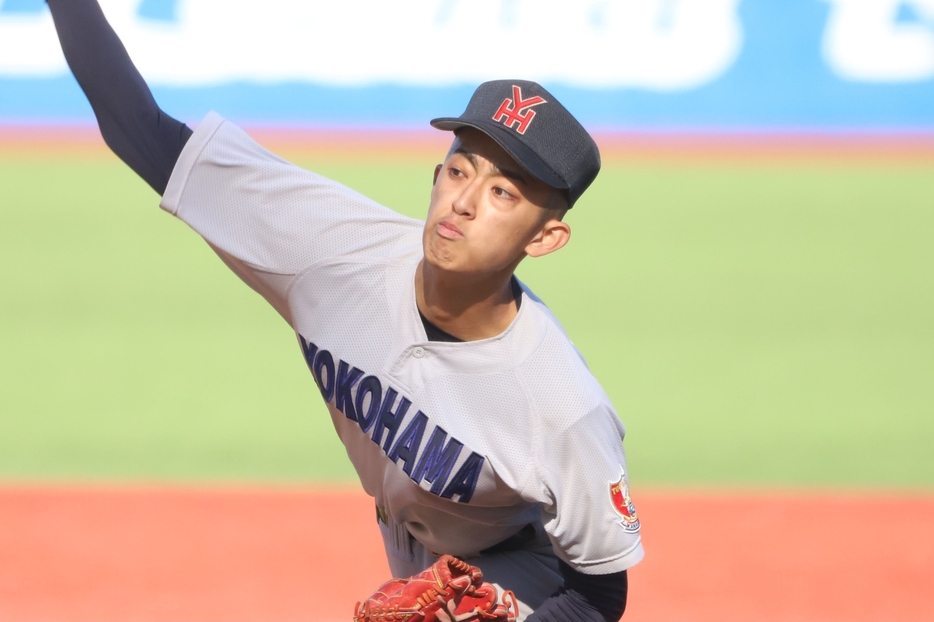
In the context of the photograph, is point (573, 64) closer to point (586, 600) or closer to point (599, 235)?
point (599, 235)

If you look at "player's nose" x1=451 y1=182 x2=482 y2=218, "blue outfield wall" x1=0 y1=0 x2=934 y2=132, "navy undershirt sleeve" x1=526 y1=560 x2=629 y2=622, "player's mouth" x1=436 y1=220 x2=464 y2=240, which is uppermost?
"player's nose" x1=451 y1=182 x2=482 y2=218

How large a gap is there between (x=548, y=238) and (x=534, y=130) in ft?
1.05

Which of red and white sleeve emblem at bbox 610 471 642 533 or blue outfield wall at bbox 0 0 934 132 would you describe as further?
blue outfield wall at bbox 0 0 934 132

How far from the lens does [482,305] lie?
2.74 m

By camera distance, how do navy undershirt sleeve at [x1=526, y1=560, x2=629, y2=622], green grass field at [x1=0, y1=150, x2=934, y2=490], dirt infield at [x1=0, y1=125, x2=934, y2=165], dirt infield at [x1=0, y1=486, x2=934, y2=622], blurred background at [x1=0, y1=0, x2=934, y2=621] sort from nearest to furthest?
navy undershirt sleeve at [x1=526, y1=560, x2=629, y2=622] < dirt infield at [x1=0, y1=486, x2=934, y2=622] < green grass field at [x1=0, y1=150, x2=934, y2=490] < blurred background at [x1=0, y1=0, x2=934, y2=621] < dirt infield at [x1=0, y1=125, x2=934, y2=165]

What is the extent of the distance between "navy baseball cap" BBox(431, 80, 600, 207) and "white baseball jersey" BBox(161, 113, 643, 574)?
0.37 meters

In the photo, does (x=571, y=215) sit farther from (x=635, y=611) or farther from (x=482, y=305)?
(x=482, y=305)

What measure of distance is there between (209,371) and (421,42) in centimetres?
605

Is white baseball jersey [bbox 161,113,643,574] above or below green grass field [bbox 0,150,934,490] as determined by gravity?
above

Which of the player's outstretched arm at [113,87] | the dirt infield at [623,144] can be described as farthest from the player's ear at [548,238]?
the dirt infield at [623,144]

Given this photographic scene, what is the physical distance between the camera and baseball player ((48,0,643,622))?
2.59 meters

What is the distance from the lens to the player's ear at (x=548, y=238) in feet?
9.04

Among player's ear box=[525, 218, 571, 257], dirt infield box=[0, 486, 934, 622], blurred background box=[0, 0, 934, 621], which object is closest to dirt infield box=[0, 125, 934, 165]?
blurred background box=[0, 0, 934, 621]

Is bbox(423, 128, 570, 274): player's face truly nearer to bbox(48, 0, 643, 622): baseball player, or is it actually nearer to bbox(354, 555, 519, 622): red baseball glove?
bbox(48, 0, 643, 622): baseball player
